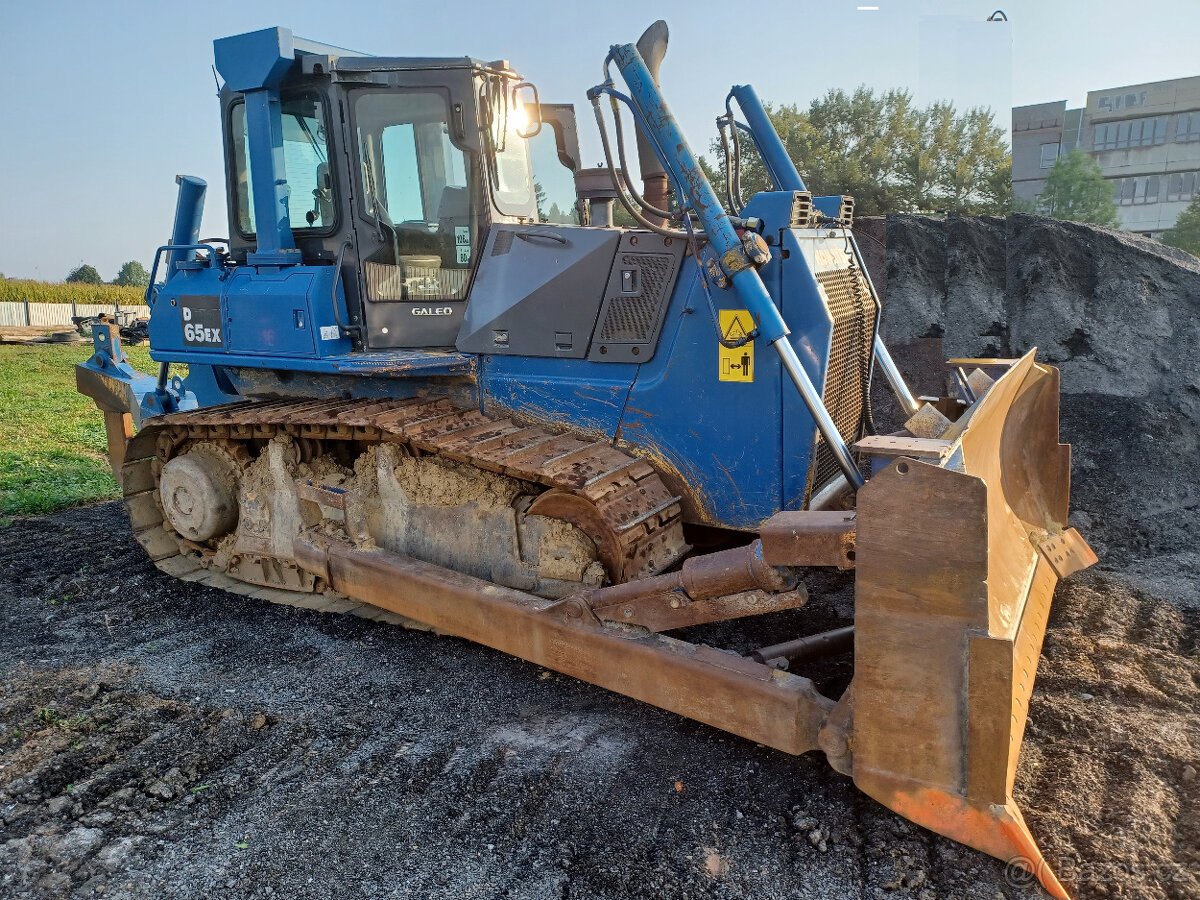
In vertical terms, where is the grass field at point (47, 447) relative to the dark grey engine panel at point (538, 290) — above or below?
below

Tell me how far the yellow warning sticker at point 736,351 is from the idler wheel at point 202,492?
3.08 metres

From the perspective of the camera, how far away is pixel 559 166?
540 cm

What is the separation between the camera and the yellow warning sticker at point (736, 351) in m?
3.74

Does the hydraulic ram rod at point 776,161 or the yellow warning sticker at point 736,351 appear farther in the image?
the hydraulic ram rod at point 776,161

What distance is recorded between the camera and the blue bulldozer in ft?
8.88

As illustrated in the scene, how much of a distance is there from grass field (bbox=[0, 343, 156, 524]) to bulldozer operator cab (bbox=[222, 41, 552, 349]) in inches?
173

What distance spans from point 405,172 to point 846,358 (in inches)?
97.4

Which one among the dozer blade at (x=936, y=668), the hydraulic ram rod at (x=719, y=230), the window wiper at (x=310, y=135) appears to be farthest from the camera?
the window wiper at (x=310, y=135)

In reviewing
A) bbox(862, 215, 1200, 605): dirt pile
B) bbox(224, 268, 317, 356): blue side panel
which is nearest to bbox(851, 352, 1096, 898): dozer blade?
bbox(862, 215, 1200, 605): dirt pile

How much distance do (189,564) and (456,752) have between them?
295cm

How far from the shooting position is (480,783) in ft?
10.7

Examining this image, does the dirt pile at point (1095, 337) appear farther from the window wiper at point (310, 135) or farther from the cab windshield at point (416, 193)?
the window wiper at point (310, 135)

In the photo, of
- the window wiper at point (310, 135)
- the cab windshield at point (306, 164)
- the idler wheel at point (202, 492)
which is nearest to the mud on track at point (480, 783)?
the idler wheel at point (202, 492)

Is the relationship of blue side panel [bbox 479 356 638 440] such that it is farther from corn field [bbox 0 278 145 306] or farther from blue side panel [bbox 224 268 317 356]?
corn field [bbox 0 278 145 306]
